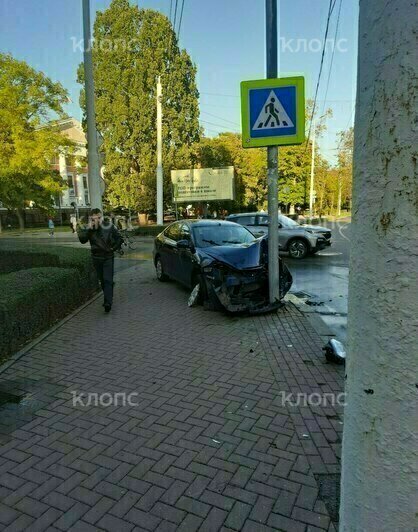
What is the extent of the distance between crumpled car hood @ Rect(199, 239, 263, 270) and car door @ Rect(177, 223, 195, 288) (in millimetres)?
540

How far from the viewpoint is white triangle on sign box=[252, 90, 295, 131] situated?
6.30 meters

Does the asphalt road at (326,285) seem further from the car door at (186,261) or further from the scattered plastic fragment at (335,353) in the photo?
the car door at (186,261)

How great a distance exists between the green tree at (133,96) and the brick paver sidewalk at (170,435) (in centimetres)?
2661

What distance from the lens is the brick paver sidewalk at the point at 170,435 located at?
2.49 meters

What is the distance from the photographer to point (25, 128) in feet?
76.7

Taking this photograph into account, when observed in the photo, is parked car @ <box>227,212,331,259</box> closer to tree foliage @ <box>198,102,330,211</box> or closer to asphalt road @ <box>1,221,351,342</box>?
asphalt road @ <box>1,221,351,342</box>

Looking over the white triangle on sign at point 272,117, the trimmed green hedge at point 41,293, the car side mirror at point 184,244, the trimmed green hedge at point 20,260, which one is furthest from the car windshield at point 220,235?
the trimmed green hedge at point 20,260

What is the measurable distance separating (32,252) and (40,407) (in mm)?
7075

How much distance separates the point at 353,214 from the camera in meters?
1.14

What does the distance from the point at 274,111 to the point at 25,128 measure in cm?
2149

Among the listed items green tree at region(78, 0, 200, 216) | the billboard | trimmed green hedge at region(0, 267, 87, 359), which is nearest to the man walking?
trimmed green hedge at region(0, 267, 87, 359)

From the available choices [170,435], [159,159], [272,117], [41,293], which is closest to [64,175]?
[159,159]

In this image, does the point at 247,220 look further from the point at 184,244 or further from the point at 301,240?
the point at 184,244

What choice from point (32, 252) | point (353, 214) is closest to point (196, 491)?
point (353, 214)
